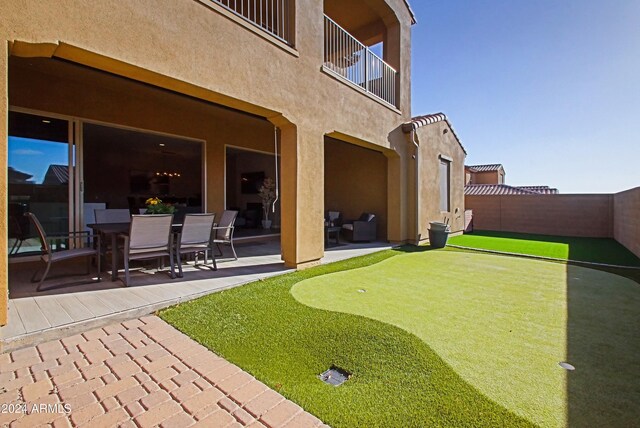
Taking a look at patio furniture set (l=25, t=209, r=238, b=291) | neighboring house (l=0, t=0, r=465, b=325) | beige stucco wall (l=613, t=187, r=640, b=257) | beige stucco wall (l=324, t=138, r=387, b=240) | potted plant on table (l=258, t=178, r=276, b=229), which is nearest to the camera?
neighboring house (l=0, t=0, r=465, b=325)

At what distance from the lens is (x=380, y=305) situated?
4109mm

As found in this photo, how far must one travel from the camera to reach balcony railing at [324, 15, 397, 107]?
25.8 feet

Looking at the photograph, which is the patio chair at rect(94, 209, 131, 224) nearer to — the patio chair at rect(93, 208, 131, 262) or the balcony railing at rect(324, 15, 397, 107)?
the patio chair at rect(93, 208, 131, 262)

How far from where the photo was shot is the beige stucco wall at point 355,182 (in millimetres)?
10445

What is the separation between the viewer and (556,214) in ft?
44.2

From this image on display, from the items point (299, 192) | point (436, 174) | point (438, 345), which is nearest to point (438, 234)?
point (436, 174)

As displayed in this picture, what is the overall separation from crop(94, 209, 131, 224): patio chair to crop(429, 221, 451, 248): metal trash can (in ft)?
28.3

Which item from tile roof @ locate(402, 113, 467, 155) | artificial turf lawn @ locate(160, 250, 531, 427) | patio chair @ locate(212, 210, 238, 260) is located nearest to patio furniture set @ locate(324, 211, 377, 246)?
tile roof @ locate(402, 113, 467, 155)

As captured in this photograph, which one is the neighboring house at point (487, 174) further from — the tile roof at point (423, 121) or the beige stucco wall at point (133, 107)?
the beige stucco wall at point (133, 107)

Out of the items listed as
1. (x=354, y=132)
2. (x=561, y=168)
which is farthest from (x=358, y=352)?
(x=561, y=168)

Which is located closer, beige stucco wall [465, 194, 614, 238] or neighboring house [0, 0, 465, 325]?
neighboring house [0, 0, 465, 325]

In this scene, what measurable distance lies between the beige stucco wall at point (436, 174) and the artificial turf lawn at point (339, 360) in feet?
24.2

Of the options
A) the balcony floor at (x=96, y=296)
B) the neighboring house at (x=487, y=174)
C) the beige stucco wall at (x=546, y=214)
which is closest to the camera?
the balcony floor at (x=96, y=296)

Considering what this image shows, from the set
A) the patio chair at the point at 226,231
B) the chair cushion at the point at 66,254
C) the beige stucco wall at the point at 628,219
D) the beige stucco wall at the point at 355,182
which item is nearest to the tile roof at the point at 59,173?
the chair cushion at the point at 66,254
